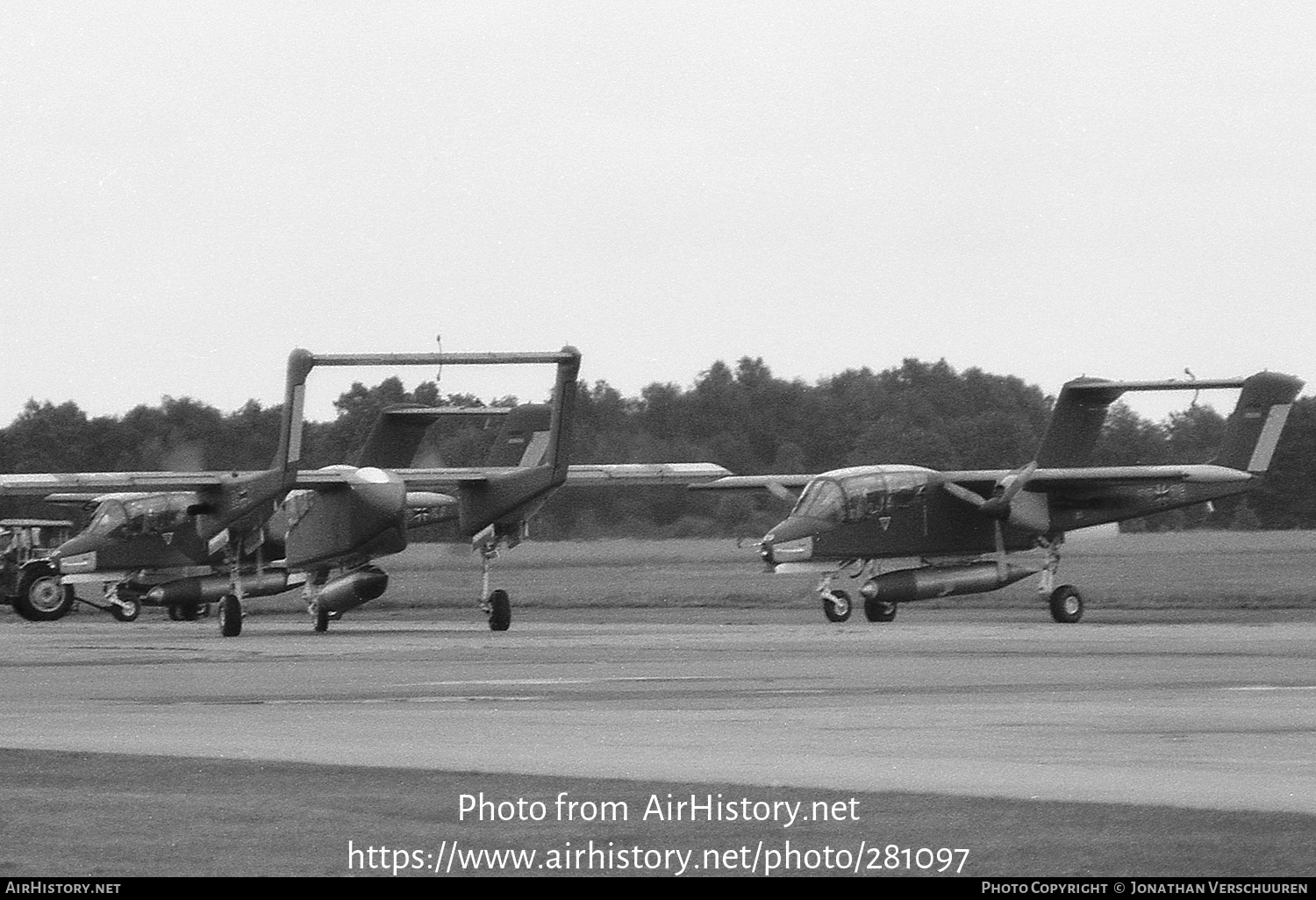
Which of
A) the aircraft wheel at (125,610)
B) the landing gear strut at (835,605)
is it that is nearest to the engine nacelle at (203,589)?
the aircraft wheel at (125,610)

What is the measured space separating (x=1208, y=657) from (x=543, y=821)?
1583 cm

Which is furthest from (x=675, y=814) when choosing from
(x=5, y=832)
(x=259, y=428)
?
(x=259, y=428)

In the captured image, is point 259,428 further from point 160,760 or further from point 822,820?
point 822,820

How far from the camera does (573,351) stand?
37.9 meters

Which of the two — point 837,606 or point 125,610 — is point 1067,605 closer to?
point 837,606

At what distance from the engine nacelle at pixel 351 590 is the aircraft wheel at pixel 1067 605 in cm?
1227

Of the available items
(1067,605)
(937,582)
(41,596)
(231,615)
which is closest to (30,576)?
(41,596)

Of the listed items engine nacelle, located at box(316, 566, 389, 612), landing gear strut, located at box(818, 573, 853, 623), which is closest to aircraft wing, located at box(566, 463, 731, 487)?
engine nacelle, located at box(316, 566, 389, 612)

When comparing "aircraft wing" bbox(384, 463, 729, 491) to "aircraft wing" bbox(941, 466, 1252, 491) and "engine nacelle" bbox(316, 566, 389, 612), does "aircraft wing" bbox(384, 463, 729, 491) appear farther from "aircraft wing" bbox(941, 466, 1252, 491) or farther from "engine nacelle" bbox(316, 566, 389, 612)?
"aircraft wing" bbox(941, 466, 1252, 491)

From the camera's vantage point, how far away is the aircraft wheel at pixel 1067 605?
38.7 meters

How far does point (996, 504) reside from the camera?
1599 inches

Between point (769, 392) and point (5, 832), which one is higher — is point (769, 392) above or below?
above

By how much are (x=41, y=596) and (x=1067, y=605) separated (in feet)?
76.9

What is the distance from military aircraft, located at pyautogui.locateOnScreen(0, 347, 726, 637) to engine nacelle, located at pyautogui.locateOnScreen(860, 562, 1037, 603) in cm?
634
